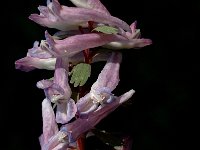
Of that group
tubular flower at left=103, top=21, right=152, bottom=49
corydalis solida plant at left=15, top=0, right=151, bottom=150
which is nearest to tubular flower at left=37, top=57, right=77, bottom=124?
corydalis solida plant at left=15, top=0, right=151, bottom=150

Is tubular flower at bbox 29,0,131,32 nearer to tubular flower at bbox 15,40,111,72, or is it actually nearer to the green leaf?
tubular flower at bbox 15,40,111,72

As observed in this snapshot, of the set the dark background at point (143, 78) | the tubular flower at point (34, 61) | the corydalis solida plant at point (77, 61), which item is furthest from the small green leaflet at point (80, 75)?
the dark background at point (143, 78)

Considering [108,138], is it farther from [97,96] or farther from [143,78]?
[143,78]

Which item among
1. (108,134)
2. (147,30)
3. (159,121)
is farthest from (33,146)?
(108,134)

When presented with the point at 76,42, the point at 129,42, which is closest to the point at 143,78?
the point at 129,42

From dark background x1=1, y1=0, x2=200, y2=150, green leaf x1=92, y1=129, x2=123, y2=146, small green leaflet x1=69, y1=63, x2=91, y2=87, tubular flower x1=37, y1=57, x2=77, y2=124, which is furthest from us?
dark background x1=1, y1=0, x2=200, y2=150

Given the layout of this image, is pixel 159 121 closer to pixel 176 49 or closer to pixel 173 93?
pixel 173 93

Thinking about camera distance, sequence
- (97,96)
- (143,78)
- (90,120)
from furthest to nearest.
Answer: (143,78)
(90,120)
(97,96)
